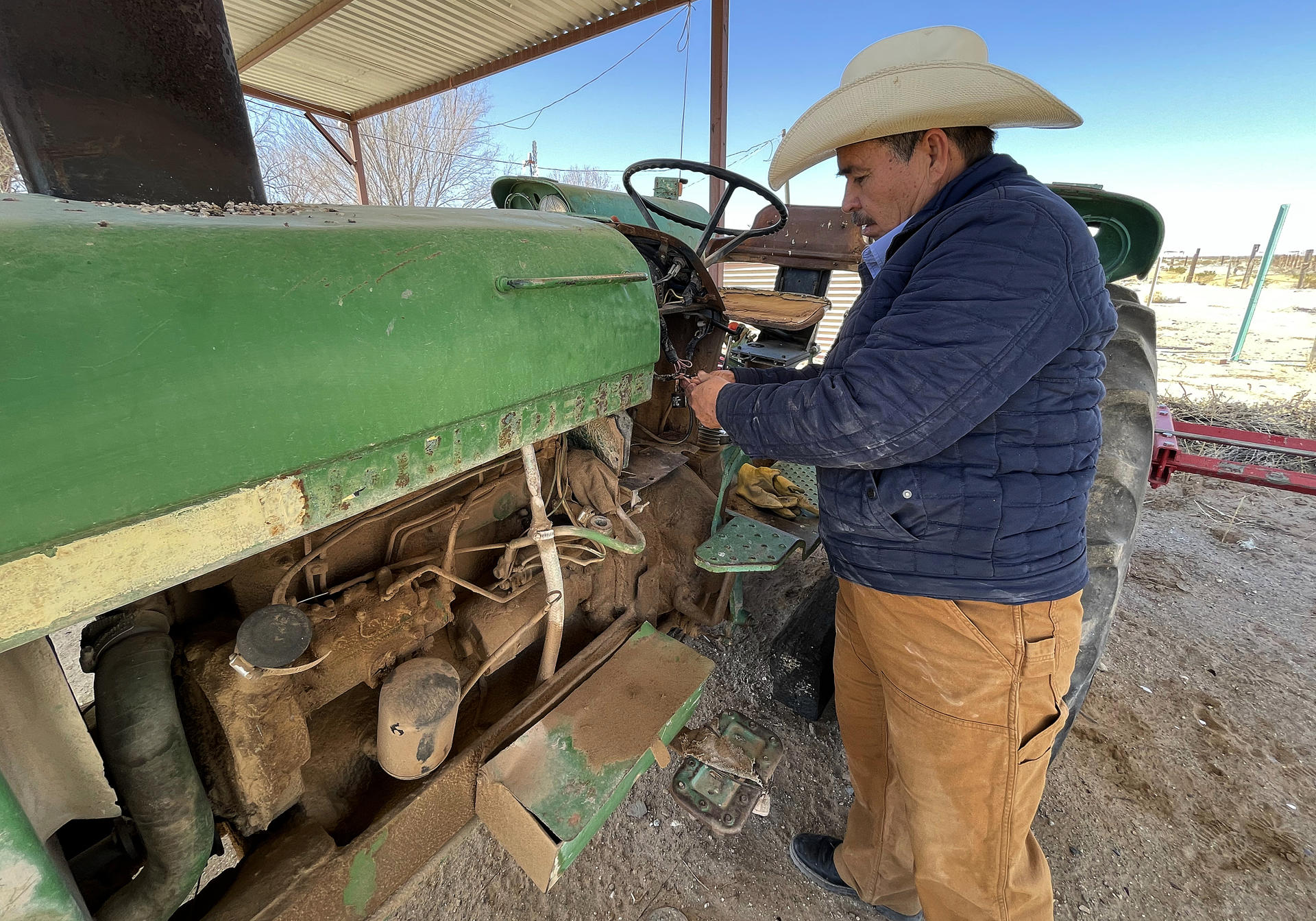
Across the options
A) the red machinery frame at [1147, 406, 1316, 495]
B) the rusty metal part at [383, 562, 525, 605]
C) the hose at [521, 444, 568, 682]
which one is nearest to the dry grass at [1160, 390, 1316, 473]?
the red machinery frame at [1147, 406, 1316, 495]

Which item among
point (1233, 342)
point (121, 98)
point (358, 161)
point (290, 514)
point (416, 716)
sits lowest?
point (1233, 342)

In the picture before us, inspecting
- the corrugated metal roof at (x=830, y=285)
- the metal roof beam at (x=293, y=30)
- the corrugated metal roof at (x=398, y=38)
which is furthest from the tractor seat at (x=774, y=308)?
the metal roof beam at (x=293, y=30)

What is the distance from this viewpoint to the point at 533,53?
22.0 feet

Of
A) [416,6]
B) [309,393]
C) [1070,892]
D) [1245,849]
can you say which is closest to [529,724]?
[309,393]

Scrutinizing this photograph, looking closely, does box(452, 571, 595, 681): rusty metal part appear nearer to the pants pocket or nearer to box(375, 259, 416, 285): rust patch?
box(375, 259, 416, 285): rust patch

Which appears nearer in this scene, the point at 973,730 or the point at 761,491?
the point at 973,730

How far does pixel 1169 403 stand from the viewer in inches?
186

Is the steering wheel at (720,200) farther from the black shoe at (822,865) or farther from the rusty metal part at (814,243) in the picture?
the black shoe at (822,865)

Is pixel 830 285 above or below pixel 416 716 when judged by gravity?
above

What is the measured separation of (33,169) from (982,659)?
71.8 inches

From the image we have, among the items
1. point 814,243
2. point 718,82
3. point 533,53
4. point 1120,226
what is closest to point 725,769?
point 1120,226

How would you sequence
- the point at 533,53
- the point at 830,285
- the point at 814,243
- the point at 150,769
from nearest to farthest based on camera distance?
the point at 150,769 < the point at 814,243 < the point at 533,53 < the point at 830,285

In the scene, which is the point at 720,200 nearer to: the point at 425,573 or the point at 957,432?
the point at 957,432

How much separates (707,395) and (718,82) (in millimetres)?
4740
